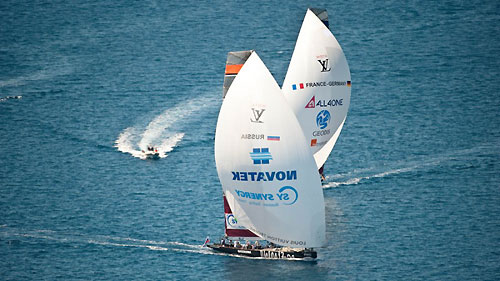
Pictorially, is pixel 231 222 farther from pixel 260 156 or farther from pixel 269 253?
pixel 260 156

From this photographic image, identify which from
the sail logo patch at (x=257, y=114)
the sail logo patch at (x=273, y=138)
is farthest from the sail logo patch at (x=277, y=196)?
the sail logo patch at (x=257, y=114)

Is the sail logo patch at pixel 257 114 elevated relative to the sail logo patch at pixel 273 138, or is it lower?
elevated

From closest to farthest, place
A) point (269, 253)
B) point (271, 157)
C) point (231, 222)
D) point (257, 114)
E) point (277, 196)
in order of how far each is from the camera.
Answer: point (257, 114) < point (271, 157) < point (277, 196) < point (269, 253) < point (231, 222)

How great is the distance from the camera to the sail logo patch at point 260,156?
179 meters

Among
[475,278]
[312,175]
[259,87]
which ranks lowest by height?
[475,278]

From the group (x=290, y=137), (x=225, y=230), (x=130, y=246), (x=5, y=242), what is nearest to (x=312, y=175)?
(x=290, y=137)

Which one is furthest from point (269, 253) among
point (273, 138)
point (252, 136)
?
point (252, 136)

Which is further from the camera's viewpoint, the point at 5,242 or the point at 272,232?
the point at 5,242

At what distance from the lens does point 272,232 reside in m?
183

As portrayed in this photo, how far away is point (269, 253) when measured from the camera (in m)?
185

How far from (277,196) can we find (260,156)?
560 cm

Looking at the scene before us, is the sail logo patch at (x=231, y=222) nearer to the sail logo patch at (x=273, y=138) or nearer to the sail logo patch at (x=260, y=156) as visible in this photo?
the sail logo patch at (x=260, y=156)

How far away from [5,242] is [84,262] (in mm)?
14463

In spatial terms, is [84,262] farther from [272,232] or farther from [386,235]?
[386,235]
